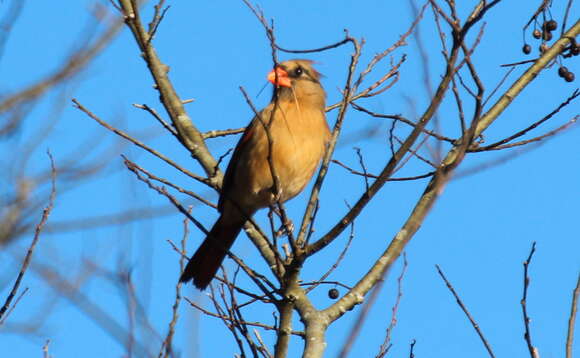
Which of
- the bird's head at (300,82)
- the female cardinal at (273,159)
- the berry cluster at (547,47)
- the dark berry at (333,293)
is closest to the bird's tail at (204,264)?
the female cardinal at (273,159)

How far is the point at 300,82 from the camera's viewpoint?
17.5 ft

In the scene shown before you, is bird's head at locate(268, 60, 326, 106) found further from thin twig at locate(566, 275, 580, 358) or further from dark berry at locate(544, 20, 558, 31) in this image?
thin twig at locate(566, 275, 580, 358)

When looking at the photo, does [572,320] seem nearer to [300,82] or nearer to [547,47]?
[547,47]

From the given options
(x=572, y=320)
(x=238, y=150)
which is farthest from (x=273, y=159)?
(x=572, y=320)

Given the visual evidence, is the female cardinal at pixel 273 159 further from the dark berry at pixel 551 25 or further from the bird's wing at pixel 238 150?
the dark berry at pixel 551 25

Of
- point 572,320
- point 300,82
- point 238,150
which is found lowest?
point 572,320

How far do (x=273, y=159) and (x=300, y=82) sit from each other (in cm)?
77

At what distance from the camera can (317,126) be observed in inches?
198

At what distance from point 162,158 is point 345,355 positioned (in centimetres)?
248

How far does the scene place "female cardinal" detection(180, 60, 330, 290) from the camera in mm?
4773

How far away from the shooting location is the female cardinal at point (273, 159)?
4773 mm

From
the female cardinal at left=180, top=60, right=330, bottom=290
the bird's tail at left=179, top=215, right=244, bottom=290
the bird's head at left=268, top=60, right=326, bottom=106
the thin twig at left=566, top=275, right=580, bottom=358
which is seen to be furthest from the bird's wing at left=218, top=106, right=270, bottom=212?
the thin twig at left=566, top=275, right=580, bottom=358

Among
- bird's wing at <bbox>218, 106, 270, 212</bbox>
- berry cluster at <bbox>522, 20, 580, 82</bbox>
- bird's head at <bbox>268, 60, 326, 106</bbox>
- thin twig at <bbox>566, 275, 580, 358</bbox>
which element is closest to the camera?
thin twig at <bbox>566, 275, 580, 358</bbox>

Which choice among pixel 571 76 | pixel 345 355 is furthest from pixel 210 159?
pixel 345 355
